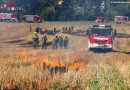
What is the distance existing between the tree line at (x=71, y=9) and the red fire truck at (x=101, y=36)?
213 ft

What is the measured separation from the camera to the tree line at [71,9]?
348 ft

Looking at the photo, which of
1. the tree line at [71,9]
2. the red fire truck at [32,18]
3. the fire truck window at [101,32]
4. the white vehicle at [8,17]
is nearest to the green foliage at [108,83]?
the fire truck window at [101,32]

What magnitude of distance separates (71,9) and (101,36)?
7754 centimetres

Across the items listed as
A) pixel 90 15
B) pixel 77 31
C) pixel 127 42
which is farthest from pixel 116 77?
pixel 90 15

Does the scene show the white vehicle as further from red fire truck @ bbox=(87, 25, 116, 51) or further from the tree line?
red fire truck @ bbox=(87, 25, 116, 51)

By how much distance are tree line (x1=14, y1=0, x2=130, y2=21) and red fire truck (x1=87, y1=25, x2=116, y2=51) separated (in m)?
65.0

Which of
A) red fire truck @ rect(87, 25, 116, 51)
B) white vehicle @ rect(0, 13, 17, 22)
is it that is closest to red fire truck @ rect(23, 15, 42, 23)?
white vehicle @ rect(0, 13, 17, 22)

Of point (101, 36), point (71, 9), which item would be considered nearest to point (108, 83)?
point (101, 36)

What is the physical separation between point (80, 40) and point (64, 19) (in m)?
53.4

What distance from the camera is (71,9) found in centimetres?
11588

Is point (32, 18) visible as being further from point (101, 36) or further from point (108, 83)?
point (108, 83)

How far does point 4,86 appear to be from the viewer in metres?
16.9

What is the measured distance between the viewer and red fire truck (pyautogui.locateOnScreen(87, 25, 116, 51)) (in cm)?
3866

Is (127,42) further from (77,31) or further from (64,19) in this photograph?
(64,19)
